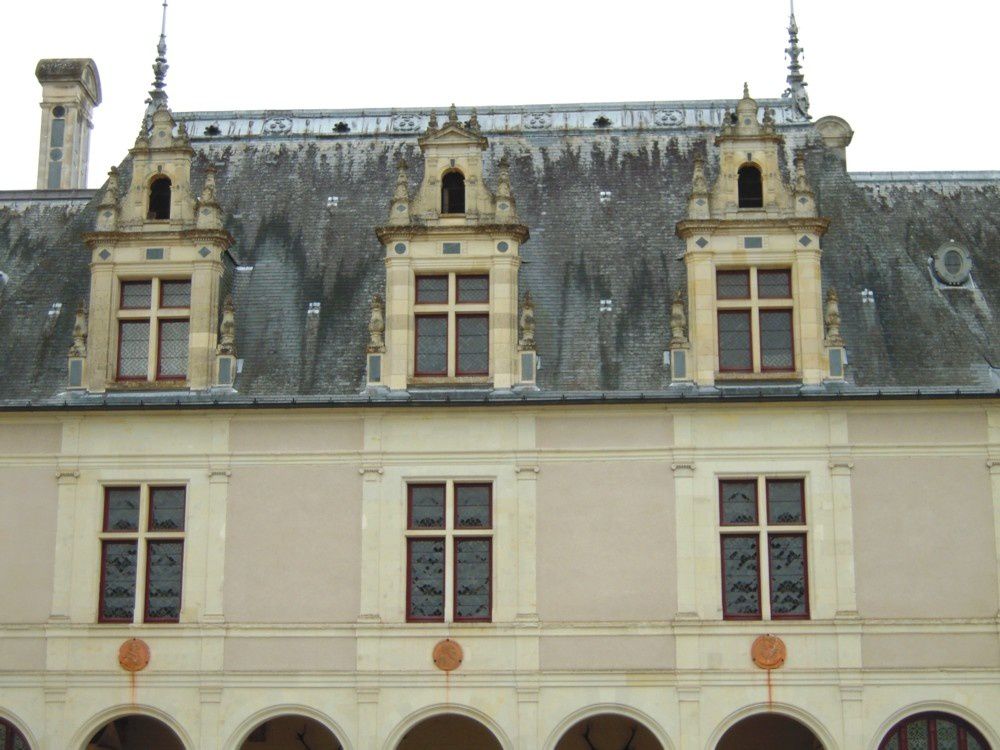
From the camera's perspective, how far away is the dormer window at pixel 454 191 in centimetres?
2716

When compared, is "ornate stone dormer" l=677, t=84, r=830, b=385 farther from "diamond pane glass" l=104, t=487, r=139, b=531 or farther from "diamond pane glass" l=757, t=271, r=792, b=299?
"diamond pane glass" l=104, t=487, r=139, b=531

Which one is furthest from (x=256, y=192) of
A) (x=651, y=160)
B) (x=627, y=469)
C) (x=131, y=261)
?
(x=627, y=469)

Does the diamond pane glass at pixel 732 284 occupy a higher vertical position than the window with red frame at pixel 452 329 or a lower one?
higher

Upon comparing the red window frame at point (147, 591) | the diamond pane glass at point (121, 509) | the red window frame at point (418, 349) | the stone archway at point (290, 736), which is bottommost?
the stone archway at point (290, 736)

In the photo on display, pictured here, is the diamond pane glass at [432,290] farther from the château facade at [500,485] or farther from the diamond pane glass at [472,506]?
the diamond pane glass at [472,506]

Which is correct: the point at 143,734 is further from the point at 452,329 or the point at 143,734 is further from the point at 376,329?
the point at 452,329

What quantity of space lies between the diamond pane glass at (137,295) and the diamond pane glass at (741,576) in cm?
1121

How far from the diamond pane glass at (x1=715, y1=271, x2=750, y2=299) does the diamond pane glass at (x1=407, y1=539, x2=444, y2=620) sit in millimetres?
6675

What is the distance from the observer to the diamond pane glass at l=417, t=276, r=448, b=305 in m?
26.5

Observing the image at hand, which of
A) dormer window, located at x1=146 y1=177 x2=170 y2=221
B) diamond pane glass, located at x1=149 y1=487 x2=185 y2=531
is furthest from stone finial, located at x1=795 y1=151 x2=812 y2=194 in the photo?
diamond pane glass, located at x1=149 y1=487 x2=185 y2=531

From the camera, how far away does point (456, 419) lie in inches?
1009

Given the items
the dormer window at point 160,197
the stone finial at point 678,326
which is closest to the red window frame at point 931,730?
the stone finial at point 678,326

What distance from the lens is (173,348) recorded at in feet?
87.5

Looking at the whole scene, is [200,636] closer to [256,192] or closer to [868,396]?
[256,192]
